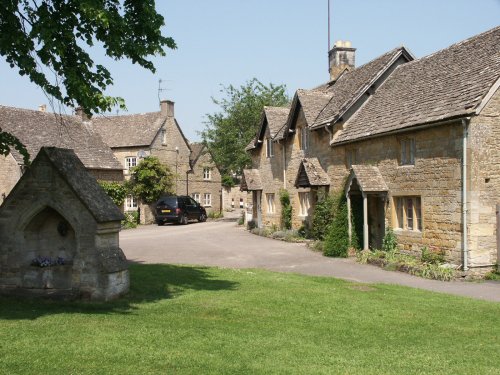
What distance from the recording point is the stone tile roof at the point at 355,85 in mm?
23875

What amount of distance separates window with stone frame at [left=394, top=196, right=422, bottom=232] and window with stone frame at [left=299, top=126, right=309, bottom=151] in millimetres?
8506

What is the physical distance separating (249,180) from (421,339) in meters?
25.9

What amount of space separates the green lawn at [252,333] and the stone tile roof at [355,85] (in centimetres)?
1281

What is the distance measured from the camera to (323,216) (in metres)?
23.8

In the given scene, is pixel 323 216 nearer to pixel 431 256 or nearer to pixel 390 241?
pixel 390 241

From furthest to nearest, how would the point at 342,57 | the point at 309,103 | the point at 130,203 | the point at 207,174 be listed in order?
the point at 207,174 → the point at 130,203 → the point at 342,57 → the point at 309,103

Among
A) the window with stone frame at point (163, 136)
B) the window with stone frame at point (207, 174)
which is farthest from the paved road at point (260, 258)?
the window with stone frame at point (207, 174)

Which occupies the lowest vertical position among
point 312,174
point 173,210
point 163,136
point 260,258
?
point 260,258

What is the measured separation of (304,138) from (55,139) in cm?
1938

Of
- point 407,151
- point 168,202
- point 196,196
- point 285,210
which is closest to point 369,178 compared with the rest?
point 407,151

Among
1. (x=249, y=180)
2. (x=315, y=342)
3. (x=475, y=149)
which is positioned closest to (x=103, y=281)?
(x=315, y=342)

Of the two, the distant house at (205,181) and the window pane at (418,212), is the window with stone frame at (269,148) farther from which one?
the distant house at (205,181)

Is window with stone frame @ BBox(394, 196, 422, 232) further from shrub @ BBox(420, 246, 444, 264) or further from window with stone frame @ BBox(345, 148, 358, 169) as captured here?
window with stone frame @ BBox(345, 148, 358, 169)

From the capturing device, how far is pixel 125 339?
24.8 ft
